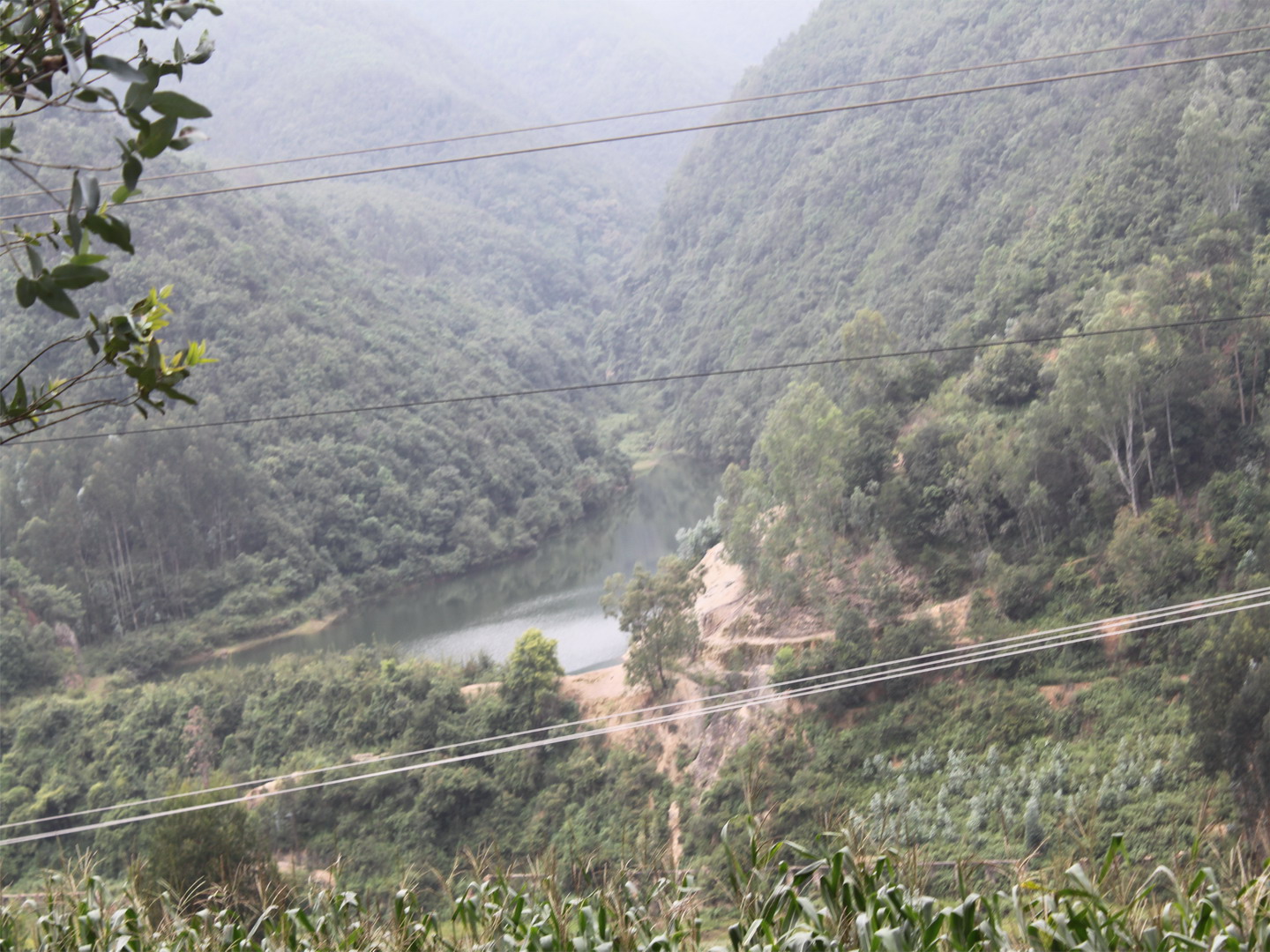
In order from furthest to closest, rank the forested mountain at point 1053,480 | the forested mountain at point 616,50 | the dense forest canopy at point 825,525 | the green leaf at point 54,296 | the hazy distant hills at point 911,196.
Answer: the forested mountain at point 616,50
the hazy distant hills at point 911,196
the dense forest canopy at point 825,525
the forested mountain at point 1053,480
the green leaf at point 54,296

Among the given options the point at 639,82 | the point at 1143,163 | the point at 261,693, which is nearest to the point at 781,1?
the point at 639,82

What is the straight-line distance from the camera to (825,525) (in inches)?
648

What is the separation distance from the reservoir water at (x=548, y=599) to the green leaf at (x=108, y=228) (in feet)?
55.9

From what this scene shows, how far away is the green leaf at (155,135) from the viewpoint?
53.6 inches

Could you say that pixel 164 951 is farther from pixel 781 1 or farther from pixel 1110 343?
pixel 781 1

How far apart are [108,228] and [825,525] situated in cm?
1563

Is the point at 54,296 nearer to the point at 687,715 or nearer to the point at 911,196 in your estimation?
the point at 687,715

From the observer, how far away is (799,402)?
1741 centimetres

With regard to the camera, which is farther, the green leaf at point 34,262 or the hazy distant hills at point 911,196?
the hazy distant hills at point 911,196

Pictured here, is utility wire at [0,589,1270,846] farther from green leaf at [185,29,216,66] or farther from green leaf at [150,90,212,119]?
green leaf at [150,90,212,119]

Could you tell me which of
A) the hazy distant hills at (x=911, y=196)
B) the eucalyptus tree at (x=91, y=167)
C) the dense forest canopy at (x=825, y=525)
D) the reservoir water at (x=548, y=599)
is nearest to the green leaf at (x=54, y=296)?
the eucalyptus tree at (x=91, y=167)

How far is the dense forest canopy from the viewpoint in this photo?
12086 millimetres

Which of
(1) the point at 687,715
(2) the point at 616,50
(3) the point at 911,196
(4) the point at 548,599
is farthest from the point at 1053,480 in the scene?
(2) the point at 616,50

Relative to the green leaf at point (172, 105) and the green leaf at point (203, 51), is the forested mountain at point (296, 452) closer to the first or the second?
the green leaf at point (203, 51)
